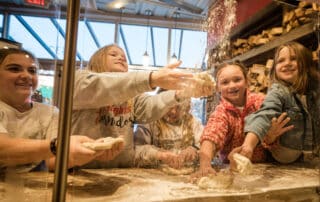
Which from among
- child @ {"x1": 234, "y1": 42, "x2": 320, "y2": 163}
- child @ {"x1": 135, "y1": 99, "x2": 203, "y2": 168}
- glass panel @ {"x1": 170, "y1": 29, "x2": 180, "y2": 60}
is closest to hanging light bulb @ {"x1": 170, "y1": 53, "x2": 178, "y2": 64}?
glass panel @ {"x1": 170, "y1": 29, "x2": 180, "y2": 60}

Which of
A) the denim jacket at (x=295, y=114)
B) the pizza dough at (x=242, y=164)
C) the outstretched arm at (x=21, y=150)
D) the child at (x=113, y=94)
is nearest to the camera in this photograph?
the outstretched arm at (x=21, y=150)

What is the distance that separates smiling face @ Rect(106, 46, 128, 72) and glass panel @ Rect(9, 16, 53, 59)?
0.46 ft

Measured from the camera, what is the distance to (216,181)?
68cm

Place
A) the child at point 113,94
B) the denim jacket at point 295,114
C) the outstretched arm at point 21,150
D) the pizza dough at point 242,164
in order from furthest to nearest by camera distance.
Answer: the denim jacket at point 295,114 < the pizza dough at point 242,164 < the child at point 113,94 < the outstretched arm at point 21,150

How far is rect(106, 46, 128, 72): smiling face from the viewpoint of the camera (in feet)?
2.24

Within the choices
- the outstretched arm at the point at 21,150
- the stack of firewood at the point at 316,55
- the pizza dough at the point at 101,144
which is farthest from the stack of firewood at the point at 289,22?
the outstretched arm at the point at 21,150

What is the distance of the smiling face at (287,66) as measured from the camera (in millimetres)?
859

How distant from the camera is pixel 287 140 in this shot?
0.88m

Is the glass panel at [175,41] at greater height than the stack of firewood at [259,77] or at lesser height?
greater

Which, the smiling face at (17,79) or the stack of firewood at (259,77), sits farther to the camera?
the stack of firewood at (259,77)

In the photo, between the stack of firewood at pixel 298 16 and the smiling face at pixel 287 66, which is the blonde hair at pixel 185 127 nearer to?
the smiling face at pixel 287 66

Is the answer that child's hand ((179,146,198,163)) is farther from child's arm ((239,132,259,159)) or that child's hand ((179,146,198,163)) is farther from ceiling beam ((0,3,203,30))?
ceiling beam ((0,3,203,30))

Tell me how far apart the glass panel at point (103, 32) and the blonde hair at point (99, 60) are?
1 centimetres

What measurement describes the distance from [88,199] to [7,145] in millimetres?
191
